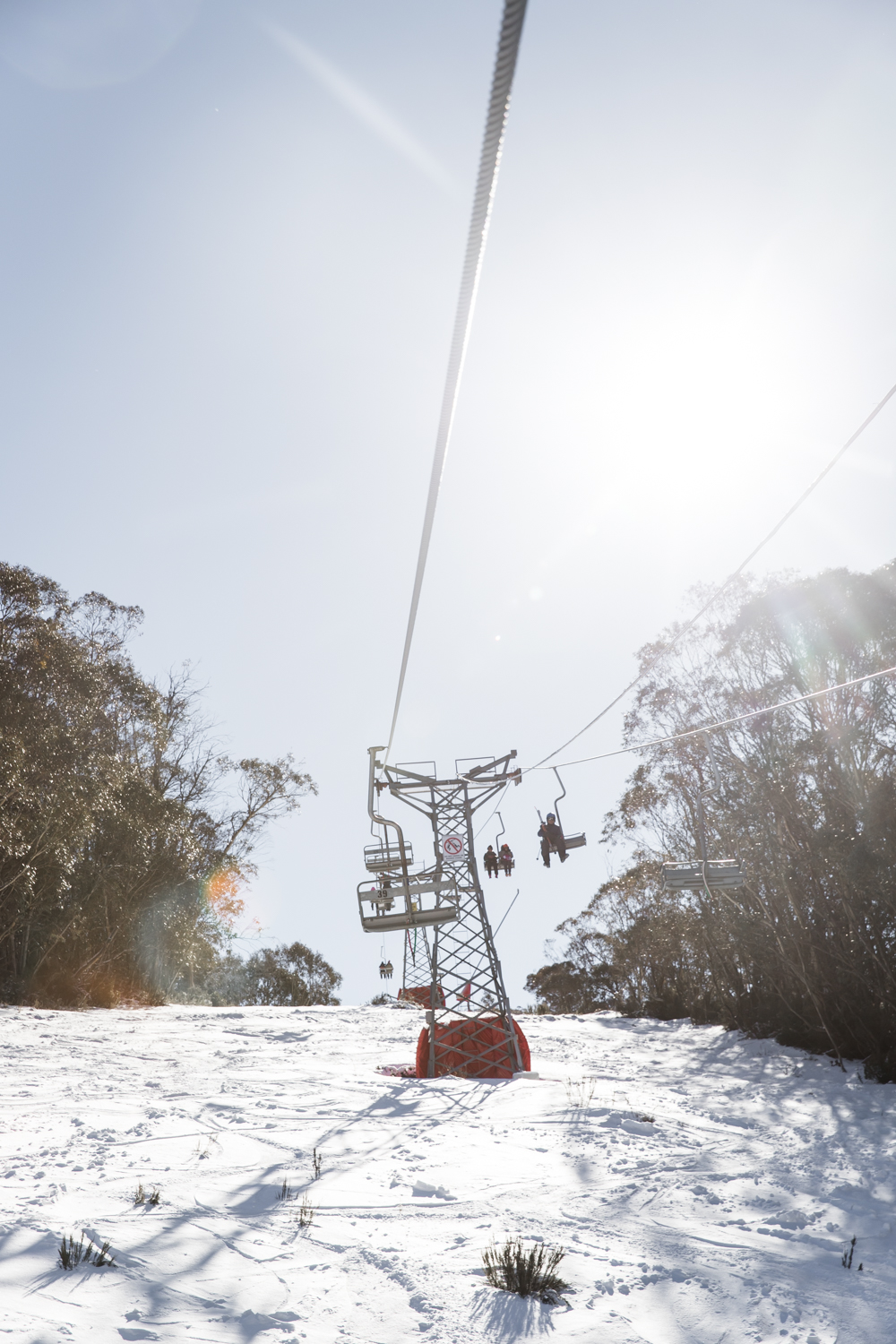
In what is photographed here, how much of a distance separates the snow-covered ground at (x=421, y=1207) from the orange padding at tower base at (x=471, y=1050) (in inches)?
55.0

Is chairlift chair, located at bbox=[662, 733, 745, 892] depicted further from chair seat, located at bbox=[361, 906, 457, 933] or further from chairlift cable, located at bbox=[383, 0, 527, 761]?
chairlift cable, located at bbox=[383, 0, 527, 761]

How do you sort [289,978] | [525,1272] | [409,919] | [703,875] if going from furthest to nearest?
[289,978] → [409,919] → [703,875] → [525,1272]

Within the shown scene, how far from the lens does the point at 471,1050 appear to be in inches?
483

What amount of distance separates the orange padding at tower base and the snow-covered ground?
1.40m

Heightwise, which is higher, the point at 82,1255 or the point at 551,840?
the point at 551,840

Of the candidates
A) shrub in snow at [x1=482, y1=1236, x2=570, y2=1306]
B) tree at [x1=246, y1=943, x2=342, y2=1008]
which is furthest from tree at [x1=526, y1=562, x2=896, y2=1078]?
tree at [x1=246, y1=943, x2=342, y2=1008]

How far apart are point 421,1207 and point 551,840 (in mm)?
6574

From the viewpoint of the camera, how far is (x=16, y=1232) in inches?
150

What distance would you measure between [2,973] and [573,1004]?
2420 centimetres

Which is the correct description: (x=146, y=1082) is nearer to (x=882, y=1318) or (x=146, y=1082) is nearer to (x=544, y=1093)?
(x=544, y=1093)

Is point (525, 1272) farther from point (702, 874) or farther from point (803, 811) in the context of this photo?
point (803, 811)

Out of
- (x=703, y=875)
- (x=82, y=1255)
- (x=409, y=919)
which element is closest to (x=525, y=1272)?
(x=82, y=1255)

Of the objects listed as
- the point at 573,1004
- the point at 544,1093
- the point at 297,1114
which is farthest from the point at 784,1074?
the point at 573,1004

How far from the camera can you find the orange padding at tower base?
38.7ft
